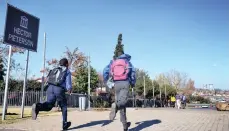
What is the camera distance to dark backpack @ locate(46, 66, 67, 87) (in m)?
6.52

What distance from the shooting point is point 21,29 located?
9977mm

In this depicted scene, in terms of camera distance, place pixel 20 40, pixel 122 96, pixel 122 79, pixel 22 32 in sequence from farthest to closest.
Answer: pixel 22 32
pixel 20 40
pixel 122 79
pixel 122 96

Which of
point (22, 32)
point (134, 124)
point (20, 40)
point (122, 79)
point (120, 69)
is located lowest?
point (134, 124)

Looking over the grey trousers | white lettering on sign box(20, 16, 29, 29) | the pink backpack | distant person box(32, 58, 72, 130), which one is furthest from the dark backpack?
white lettering on sign box(20, 16, 29, 29)

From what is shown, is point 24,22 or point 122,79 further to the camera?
point 24,22

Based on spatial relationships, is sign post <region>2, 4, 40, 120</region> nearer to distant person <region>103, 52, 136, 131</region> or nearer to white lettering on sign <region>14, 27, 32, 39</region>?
white lettering on sign <region>14, 27, 32, 39</region>

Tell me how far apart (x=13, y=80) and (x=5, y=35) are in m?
27.3

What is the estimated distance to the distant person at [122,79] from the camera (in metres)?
6.25

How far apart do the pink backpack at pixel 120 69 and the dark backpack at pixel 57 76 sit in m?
1.18

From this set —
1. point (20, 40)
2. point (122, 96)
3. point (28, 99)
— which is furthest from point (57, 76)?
point (28, 99)

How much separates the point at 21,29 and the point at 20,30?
7 centimetres

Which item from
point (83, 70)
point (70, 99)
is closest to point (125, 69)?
point (70, 99)

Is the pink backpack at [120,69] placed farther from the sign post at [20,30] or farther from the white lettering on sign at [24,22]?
the white lettering on sign at [24,22]

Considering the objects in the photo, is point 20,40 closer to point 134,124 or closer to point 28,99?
point 134,124
